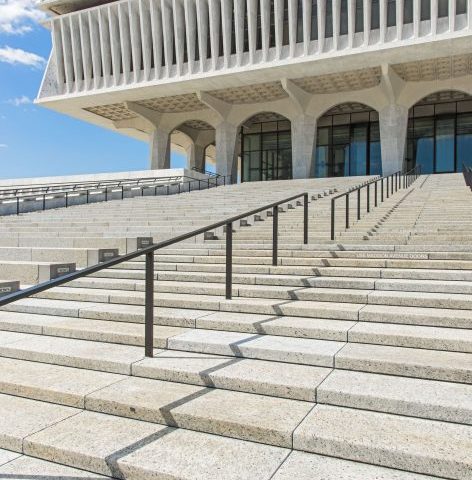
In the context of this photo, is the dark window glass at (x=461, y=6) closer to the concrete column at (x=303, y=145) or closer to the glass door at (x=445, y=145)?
the glass door at (x=445, y=145)

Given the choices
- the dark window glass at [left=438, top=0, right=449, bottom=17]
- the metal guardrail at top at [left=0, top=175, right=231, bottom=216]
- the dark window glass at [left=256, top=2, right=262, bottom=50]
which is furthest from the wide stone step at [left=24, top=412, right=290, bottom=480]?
the dark window glass at [left=256, top=2, right=262, bottom=50]

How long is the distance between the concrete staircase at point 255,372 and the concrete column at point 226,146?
31.4 m

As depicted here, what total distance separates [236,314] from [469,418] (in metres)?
2.85

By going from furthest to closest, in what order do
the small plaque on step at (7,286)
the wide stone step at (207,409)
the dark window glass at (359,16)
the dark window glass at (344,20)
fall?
the dark window glass at (344,20) < the dark window glass at (359,16) < the small plaque on step at (7,286) < the wide stone step at (207,409)

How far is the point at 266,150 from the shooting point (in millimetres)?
44438

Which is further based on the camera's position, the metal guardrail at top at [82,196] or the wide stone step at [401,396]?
the metal guardrail at top at [82,196]

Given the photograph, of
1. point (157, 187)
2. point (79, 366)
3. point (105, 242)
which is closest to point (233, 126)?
point (157, 187)

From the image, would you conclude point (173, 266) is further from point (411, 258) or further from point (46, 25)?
point (46, 25)

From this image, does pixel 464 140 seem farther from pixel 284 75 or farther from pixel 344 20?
pixel 284 75

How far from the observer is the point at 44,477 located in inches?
121

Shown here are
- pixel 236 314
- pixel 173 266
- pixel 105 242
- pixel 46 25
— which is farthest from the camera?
pixel 46 25

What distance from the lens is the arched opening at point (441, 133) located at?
35938mm

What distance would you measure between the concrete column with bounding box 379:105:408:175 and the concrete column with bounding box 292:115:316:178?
515 cm

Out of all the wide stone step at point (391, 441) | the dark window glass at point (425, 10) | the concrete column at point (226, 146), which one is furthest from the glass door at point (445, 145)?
the wide stone step at point (391, 441)
